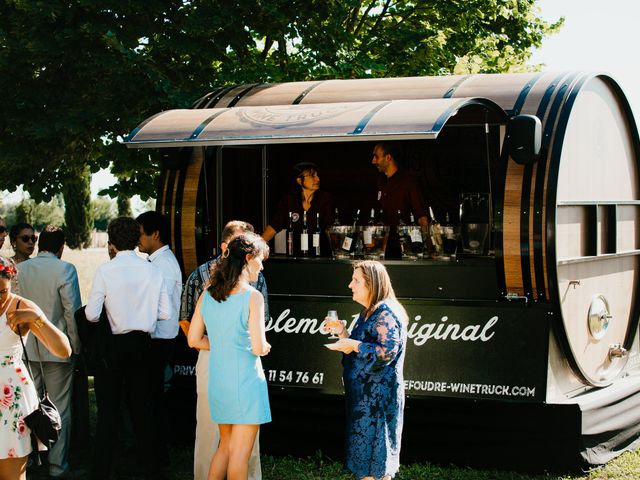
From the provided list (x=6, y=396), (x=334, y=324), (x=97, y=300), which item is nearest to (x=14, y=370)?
(x=6, y=396)

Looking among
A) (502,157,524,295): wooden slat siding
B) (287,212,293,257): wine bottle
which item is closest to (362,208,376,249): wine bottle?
(287,212,293,257): wine bottle

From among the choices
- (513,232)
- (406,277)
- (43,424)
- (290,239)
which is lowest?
(43,424)

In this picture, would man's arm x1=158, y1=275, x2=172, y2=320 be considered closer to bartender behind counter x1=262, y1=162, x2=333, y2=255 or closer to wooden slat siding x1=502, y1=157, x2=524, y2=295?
bartender behind counter x1=262, y1=162, x2=333, y2=255

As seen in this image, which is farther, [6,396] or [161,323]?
[161,323]

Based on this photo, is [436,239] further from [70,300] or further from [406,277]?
[70,300]

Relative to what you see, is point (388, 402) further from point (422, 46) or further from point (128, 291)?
point (422, 46)

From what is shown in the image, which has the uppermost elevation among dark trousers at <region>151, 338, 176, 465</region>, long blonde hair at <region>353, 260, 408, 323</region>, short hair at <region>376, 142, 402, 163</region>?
short hair at <region>376, 142, 402, 163</region>

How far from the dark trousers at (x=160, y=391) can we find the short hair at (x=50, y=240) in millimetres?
1038

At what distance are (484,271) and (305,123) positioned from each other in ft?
5.52

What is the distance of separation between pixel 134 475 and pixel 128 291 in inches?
55.0

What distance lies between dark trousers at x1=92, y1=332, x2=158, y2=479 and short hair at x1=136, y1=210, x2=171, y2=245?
0.95 meters

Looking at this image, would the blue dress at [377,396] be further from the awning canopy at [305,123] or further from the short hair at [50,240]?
the short hair at [50,240]

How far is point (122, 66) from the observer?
10625mm

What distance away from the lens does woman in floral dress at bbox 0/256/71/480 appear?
490 cm
